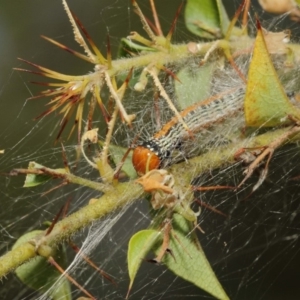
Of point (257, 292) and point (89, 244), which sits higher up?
point (89, 244)

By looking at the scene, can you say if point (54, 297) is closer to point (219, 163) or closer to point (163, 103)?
point (219, 163)

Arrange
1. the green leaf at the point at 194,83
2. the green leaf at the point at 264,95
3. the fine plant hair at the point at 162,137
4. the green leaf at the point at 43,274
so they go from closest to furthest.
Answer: the green leaf at the point at 264,95 < the fine plant hair at the point at 162,137 < the green leaf at the point at 43,274 < the green leaf at the point at 194,83

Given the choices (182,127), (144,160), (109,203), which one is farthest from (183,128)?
(109,203)

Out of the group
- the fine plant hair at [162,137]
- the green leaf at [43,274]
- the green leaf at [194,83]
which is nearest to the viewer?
the fine plant hair at [162,137]

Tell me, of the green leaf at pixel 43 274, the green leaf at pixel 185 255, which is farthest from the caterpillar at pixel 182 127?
the green leaf at pixel 43 274

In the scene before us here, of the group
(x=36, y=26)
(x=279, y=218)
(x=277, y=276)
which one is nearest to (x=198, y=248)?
(x=279, y=218)

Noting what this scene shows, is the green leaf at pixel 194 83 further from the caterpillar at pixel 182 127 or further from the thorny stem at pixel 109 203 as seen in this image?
the thorny stem at pixel 109 203

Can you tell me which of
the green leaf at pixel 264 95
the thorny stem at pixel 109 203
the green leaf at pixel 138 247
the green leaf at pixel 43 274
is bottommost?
the green leaf at pixel 43 274
